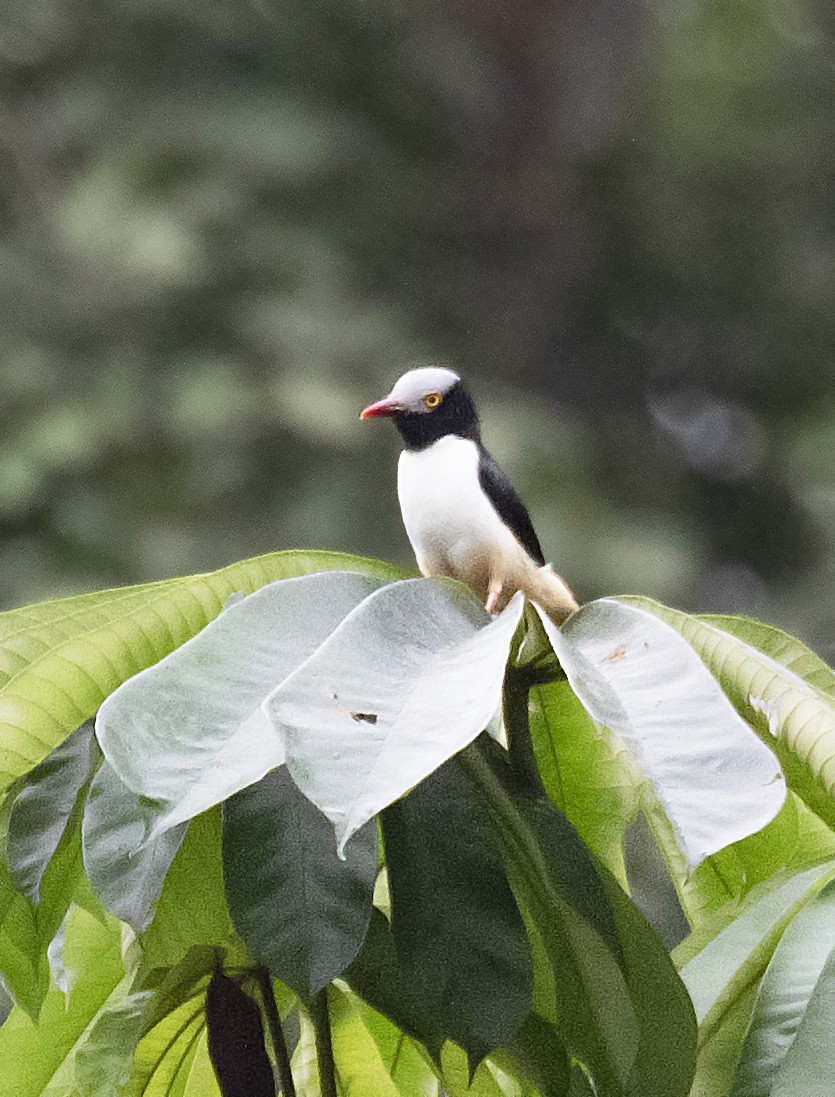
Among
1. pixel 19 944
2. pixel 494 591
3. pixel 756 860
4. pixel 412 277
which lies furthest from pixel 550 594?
pixel 412 277

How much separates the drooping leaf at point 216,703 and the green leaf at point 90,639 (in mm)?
38

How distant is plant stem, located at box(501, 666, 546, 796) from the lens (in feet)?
1.36

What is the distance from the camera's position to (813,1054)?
0.35 metres

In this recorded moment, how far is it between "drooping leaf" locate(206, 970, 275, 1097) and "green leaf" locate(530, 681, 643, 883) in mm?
122

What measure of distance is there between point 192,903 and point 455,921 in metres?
0.08

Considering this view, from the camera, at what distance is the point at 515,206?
2682mm

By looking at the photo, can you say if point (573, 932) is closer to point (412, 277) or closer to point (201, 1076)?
point (201, 1076)

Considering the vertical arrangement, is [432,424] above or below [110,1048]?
above

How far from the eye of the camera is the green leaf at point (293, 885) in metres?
0.37

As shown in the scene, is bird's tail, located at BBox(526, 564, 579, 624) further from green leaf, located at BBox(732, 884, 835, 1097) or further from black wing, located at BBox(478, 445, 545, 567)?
green leaf, located at BBox(732, 884, 835, 1097)

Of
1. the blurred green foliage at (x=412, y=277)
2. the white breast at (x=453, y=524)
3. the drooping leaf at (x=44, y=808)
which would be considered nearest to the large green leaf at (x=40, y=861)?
the drooping leaf at (x=44, y=808)

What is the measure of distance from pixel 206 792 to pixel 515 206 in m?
2.47

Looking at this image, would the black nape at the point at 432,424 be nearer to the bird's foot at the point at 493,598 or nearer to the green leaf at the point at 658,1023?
the bird's foot at the point at 493,598

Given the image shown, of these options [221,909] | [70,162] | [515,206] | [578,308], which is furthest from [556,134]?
[221,909]
